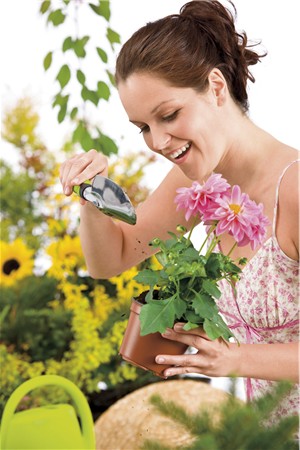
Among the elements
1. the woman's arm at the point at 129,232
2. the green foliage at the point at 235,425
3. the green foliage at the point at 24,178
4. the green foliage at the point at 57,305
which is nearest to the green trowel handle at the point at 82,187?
the woman's arm at the point at 129,232

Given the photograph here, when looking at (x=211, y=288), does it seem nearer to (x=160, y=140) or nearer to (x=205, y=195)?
(x=205, y=195)

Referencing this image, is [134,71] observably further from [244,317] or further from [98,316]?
[98,316]

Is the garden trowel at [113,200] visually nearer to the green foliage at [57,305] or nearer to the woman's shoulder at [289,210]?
the woman's shoulder at [289,210]

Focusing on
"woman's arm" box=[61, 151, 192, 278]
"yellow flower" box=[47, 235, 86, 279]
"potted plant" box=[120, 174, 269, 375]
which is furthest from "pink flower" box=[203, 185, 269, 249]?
"yellow flower" box=[47, 235, 86, 279]

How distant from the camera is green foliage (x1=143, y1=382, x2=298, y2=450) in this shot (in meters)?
0.61

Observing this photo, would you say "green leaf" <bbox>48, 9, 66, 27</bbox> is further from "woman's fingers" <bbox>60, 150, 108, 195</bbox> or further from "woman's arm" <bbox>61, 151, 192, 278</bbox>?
"woman's fingers" <bbox>60, 150, 108, 195</bbox>

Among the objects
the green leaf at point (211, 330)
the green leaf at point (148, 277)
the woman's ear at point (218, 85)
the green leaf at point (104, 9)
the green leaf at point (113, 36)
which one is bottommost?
the green leaf at point (148, 277)

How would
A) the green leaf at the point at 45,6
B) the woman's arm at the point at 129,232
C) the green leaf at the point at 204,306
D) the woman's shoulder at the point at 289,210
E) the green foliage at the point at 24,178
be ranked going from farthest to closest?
1. the green foliage at the point at 24,178
2. the green leaf at the point at 45,6
3. the woman's arm at the point at 129,232
4. the woman's shoulder at the point at 289,210
5. the green leaf at the point at 204,306

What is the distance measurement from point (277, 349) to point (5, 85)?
5.28 feet

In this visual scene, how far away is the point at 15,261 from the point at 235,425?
5.74ft

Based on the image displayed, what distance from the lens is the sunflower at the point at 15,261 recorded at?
2.27 metres

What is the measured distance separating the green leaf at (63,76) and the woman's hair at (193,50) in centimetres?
67

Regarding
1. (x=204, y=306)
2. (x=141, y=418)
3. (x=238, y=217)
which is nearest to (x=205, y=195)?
(x=238, y=217)

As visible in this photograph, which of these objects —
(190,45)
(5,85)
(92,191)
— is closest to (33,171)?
(5,85)
